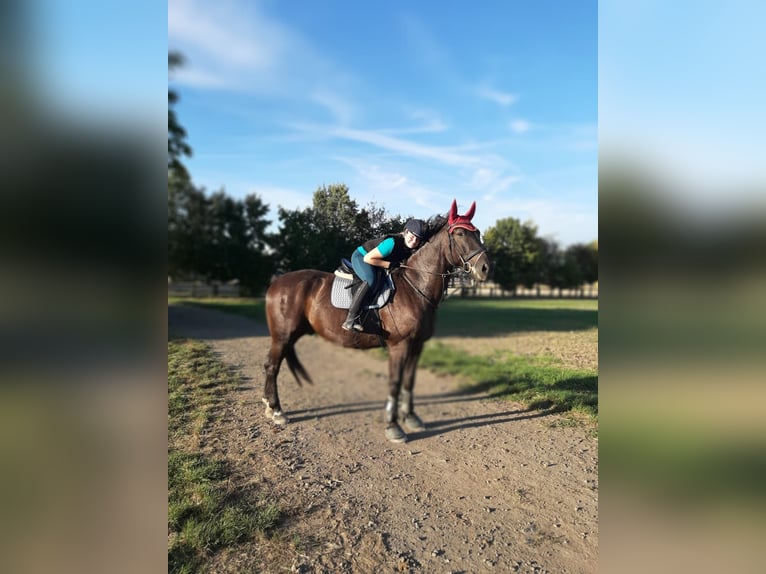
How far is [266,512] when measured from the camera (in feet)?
8.54

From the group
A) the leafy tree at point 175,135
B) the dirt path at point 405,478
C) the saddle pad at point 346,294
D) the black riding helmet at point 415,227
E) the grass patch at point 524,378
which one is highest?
the leafy tree at point 175,135

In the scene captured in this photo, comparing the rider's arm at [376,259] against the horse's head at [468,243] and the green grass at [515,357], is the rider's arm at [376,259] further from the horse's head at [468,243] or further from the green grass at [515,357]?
the green grass at [515,357]

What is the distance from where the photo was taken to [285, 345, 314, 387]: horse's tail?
446 cm

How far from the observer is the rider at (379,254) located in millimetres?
3283

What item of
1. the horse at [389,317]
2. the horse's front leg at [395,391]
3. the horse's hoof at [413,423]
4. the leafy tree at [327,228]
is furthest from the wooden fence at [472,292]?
the horse's hoof at [413,423]

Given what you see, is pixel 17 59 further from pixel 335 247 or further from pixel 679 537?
pixel 679 537

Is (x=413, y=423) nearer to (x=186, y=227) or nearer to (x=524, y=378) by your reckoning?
(x=524, y=378)

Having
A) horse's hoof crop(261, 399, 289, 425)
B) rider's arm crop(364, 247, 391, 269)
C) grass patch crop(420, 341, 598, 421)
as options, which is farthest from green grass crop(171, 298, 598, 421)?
Answer: rider's arm crop(364, 247, 391, 269)

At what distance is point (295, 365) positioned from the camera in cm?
464

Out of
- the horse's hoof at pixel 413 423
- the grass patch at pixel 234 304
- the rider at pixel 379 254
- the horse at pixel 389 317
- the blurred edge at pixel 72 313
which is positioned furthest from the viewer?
the horse's hoof at pixel 413 423

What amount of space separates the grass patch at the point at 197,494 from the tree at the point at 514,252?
2987mm

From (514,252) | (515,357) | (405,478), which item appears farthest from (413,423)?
(514,252)

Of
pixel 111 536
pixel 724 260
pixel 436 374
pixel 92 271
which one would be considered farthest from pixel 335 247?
pixel 436 374

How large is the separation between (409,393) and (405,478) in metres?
1.04
